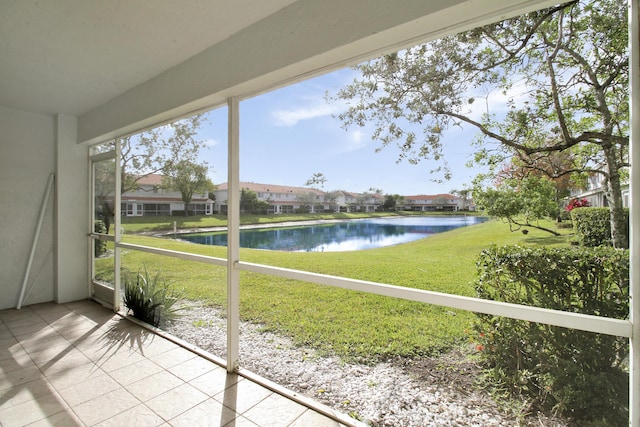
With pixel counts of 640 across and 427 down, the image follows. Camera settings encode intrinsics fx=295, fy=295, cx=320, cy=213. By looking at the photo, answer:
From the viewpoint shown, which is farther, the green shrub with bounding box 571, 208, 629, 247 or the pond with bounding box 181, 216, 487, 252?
the pond with bounding box 181, 216, 487, 252

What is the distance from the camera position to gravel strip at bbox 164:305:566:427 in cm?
182

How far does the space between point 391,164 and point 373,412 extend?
1663mm

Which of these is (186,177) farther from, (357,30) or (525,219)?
(525,219)

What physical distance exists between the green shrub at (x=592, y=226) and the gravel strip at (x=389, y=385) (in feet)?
3.22

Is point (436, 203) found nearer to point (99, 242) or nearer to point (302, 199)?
point (302, 199)

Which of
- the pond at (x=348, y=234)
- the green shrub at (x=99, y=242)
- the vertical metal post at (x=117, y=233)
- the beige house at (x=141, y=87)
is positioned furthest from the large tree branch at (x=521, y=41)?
the green shrub at (x=99, y=242)

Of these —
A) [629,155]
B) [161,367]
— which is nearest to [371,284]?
[629,155]

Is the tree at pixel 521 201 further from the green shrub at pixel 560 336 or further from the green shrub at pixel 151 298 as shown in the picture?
the green shrub at pixel 151 298

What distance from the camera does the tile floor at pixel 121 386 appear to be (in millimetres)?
1957

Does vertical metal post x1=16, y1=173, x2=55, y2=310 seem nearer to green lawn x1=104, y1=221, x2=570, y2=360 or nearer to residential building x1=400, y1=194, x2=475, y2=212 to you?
green lawn x1=104, y1=221, x2=570, y2=360

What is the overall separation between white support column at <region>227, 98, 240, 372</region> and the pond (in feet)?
0.37

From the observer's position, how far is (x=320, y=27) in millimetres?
1715

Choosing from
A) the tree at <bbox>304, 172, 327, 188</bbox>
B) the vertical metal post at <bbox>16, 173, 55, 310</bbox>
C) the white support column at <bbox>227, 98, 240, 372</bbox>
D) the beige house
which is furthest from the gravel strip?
the vertical metal post at <bbox>16, 173, 55, 310</bbox>

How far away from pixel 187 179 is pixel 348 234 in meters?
2.18
